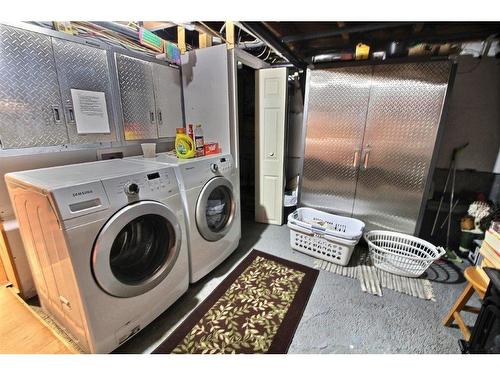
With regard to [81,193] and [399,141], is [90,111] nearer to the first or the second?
[81,193]

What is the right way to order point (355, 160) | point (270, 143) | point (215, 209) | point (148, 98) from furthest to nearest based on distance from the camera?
point (270, 143) → point (355, 160) → point (148, 98) → point (215, 209)

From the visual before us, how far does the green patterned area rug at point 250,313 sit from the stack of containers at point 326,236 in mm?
226

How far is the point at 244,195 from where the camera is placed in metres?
3.60

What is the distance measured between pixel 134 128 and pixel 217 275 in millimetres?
1596

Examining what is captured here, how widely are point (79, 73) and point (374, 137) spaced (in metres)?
2.61

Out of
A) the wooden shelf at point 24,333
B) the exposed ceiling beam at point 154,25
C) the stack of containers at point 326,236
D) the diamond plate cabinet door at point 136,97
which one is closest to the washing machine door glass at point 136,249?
the wooden shelf at point 24,333

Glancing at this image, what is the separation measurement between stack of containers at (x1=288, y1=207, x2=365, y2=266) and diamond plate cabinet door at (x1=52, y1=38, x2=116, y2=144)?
1996 mm

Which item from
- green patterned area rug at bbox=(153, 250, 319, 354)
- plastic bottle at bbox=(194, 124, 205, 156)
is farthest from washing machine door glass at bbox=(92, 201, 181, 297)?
plastic bottle at bbox=(194, 124, 205, 156)

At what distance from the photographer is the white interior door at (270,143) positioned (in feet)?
7.95

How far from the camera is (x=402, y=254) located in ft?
6.48

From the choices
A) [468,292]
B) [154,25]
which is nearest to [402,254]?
[468,292]

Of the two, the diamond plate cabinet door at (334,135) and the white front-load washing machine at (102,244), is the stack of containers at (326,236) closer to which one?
the diamond plate cabinet door at (334,135)
